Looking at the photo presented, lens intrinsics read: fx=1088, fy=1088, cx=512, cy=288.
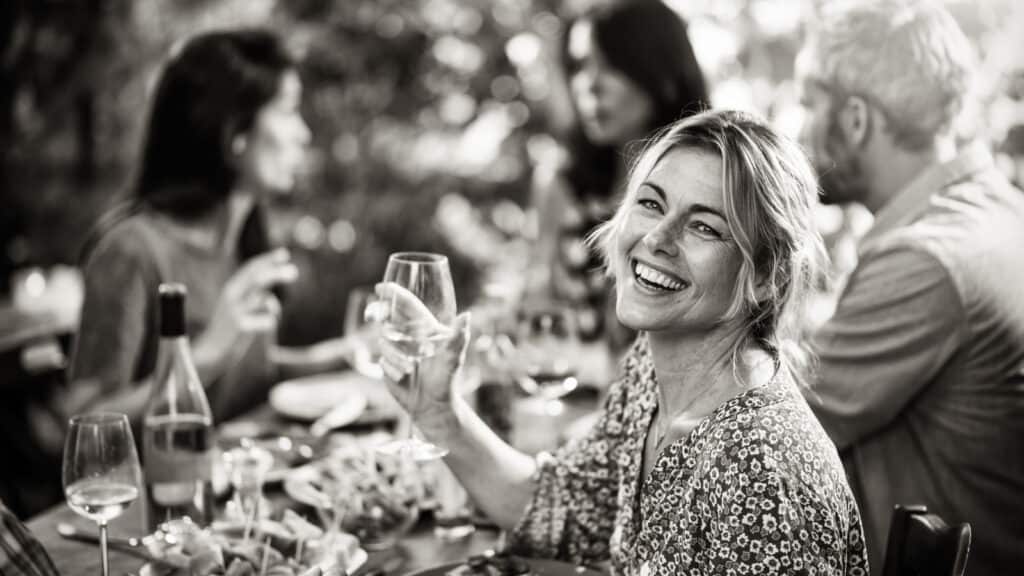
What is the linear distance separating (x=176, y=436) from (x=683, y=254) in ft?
3.25

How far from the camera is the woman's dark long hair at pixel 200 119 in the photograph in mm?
2693

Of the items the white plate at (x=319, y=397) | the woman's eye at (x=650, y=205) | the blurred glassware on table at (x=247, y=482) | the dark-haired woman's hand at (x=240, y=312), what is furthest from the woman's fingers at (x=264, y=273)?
the woman's eye at (x=650, y=205)

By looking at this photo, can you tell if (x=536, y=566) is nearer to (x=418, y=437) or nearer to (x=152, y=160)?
(x=418, y=437)

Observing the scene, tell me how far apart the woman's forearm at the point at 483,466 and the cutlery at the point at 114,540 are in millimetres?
464

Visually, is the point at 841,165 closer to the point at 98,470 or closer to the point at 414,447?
the point at 414,447

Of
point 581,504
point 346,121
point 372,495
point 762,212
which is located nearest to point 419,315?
point 372,495

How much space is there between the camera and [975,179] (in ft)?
6.94

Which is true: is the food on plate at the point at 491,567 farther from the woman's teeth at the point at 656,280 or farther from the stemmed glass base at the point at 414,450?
the woman's teeth at the point at 656,280

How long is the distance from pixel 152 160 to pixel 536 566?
1631 millimetres

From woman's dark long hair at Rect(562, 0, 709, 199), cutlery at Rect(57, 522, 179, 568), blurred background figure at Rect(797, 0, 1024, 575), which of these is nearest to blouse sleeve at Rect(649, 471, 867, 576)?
blurred background figure at Rect(797, 0, 1024, 575)

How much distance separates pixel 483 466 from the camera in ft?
5.81

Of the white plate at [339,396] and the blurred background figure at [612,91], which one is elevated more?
the blurred background figure at [612,91]

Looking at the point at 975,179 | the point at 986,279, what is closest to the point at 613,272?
the point at 986,279

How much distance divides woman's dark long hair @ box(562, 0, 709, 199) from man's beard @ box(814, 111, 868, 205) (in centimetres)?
99
